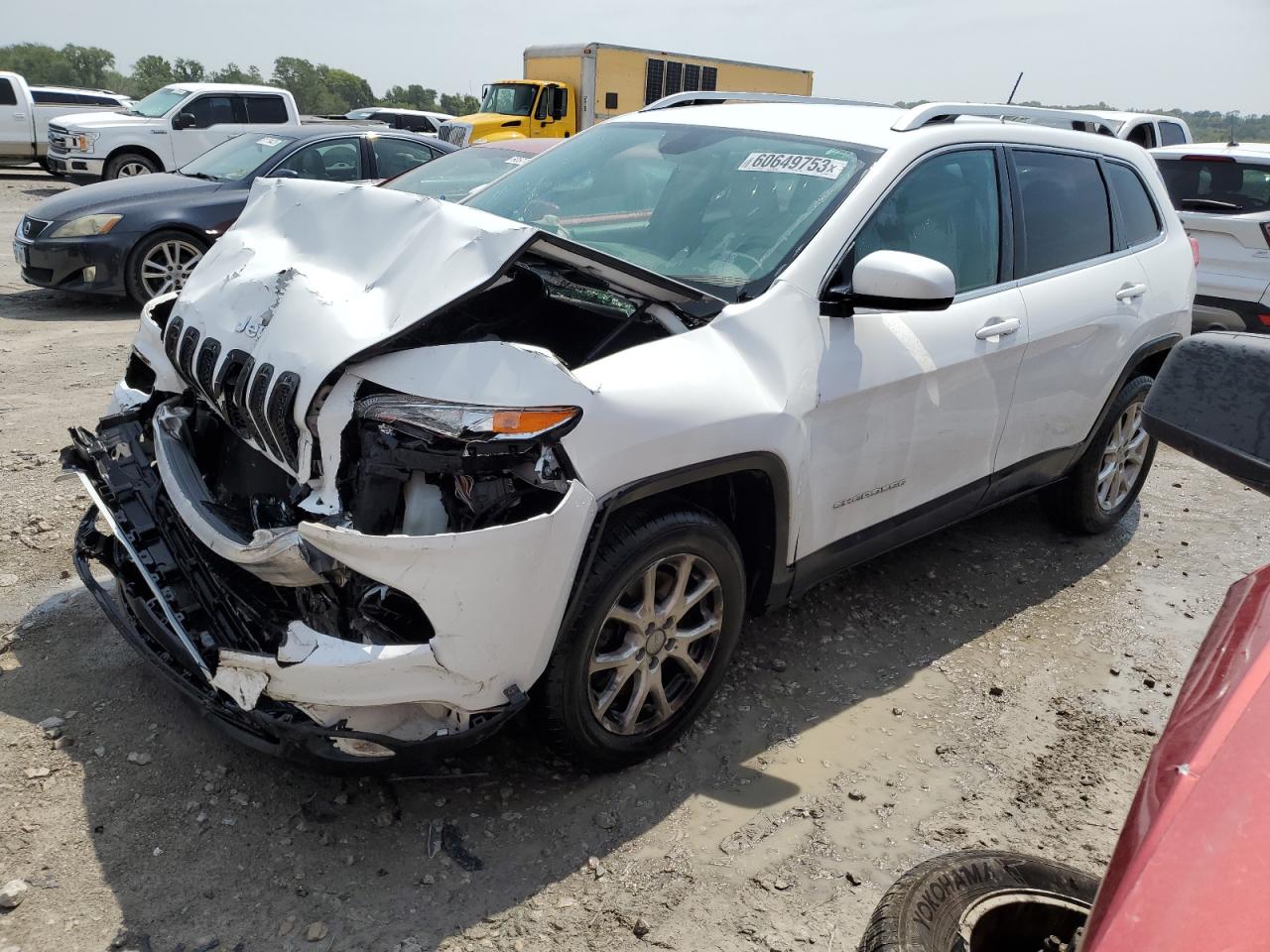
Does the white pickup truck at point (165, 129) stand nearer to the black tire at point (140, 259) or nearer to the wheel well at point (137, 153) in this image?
the wheel well at point (137, 153)

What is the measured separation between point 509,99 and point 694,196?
62.7 ft

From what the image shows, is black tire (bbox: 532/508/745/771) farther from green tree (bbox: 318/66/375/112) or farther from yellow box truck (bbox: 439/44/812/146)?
green tree (bbox: 318/66/375/112)

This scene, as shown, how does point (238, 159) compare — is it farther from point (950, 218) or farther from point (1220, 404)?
point (1220, 404)

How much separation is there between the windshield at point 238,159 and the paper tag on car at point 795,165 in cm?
687

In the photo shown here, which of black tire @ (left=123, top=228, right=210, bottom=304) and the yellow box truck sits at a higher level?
the yellow box truck

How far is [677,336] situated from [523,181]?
4.81ft

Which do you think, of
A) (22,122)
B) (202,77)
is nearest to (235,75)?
(202,77)

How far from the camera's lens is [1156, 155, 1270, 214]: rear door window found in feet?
25.7

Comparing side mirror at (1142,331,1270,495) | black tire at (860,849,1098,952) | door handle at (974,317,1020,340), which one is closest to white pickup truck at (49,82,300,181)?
door handle at (974,317,1020,340)

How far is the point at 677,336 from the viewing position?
2848mm

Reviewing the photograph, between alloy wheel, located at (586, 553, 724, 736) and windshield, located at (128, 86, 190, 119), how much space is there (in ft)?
48.4

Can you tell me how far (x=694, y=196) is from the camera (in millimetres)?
3471

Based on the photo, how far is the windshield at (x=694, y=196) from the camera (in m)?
3.19

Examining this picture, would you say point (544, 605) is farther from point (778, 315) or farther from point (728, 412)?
point (778, 315)
